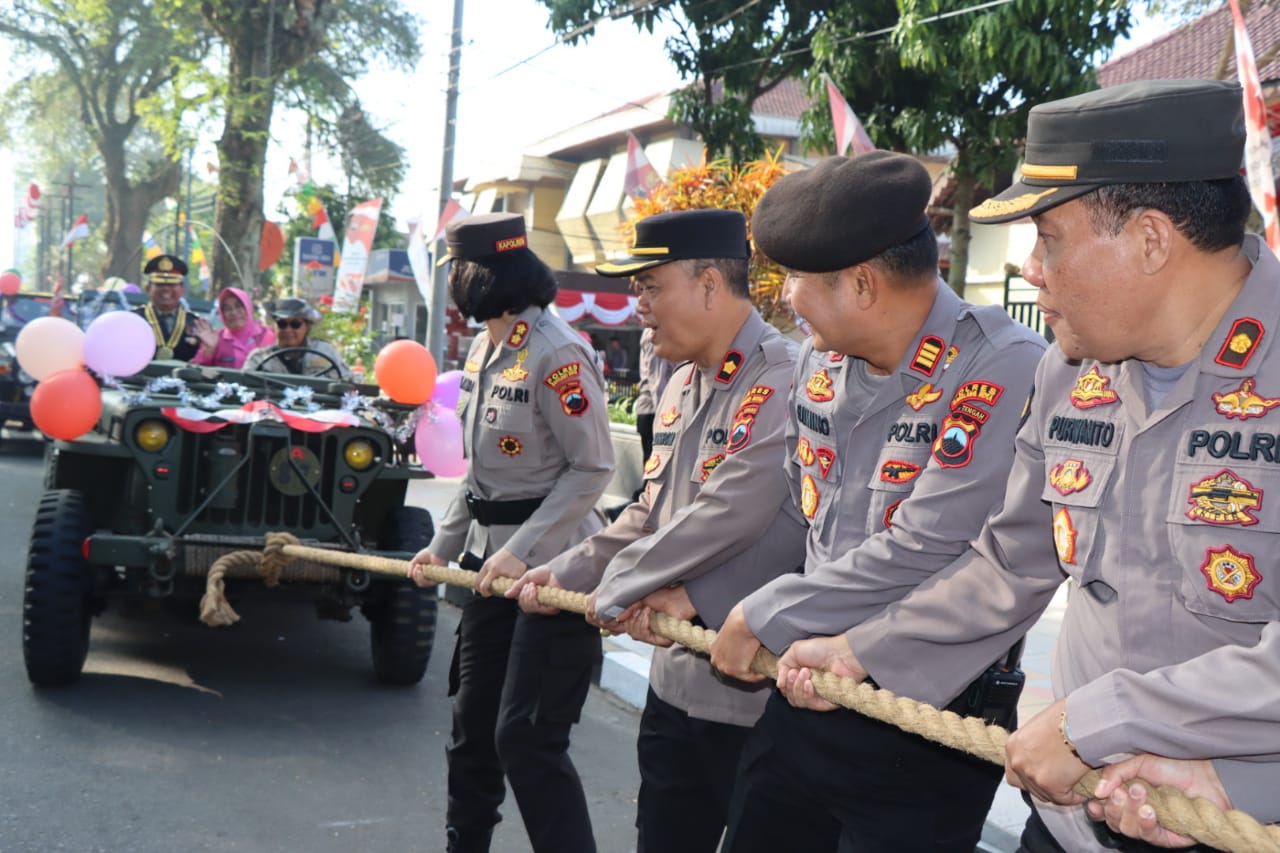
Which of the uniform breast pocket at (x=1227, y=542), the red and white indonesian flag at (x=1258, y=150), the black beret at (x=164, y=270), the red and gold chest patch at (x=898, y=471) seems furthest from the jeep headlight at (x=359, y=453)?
the uniform breast pocket at (x=1227, y=542)

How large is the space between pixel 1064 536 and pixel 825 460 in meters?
0.68

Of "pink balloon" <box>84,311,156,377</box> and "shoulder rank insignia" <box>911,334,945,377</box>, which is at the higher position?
"shoulder rank insignia" <box>911,334,945,377</box>

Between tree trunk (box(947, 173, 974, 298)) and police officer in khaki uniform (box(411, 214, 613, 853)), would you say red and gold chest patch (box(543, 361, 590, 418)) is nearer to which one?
police officer in khaki uniform (box(411, 214, 613, 853))

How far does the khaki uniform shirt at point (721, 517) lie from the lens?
2.84 meters

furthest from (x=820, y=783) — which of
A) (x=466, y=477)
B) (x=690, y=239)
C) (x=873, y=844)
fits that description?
(x=466, y=477)

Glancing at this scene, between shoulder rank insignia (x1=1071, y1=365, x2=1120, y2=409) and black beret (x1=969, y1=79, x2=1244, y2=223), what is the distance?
268 millimetres

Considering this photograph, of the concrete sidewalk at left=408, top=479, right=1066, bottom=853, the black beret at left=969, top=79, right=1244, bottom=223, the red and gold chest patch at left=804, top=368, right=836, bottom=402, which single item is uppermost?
the black beret at left=969, top=79, right=1244, bottom=223

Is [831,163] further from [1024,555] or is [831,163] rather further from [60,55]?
[60,55]

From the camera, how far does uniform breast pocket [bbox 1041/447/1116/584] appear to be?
Result: 6.05 feet

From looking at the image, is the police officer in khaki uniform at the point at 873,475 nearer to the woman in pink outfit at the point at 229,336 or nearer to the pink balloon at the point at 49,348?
the pink balloon at the point at 49,348

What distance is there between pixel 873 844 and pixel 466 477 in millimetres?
2159

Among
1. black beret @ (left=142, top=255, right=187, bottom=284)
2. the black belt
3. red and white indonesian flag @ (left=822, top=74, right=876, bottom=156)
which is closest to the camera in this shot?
the black belt

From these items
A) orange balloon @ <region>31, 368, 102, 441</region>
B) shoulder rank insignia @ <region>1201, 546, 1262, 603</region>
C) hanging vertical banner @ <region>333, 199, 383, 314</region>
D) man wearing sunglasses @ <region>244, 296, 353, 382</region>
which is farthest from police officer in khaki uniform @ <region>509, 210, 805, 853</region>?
hanging vertical banner @ <region>333, 199, 383, 314</region>

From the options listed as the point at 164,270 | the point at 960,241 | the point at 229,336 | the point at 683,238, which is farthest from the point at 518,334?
the point at 960,241
